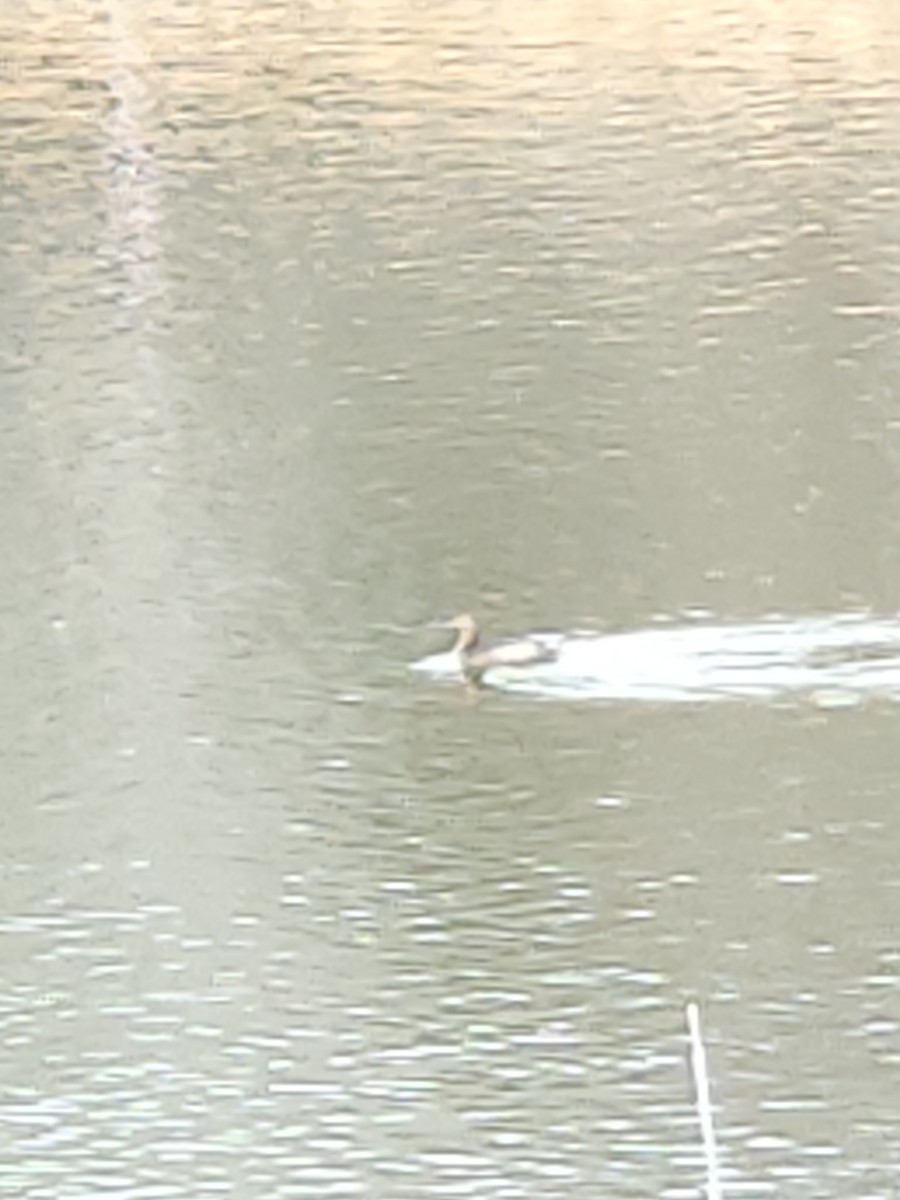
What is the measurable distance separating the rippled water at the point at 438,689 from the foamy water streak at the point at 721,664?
0.03 m

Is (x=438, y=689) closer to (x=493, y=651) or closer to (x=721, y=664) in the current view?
(x=493, y=651)

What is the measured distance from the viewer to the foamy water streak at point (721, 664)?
555cm

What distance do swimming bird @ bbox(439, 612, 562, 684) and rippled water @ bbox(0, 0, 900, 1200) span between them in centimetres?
9

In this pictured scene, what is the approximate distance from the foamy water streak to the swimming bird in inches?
0.9

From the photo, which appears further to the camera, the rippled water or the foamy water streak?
the foamy water streak

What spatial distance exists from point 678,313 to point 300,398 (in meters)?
1.45

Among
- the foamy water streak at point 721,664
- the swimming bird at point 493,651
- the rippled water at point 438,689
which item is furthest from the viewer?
the swimming bird at point 493,651

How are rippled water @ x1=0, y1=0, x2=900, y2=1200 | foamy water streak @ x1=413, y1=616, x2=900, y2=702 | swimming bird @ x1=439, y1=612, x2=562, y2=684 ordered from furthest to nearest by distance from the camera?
swimming bird @ x1=439, y1=612, x2=562, y2=684
foamy water streak @ x1=413, y1=616, x2=900, y2=702
rippled water @ x1=0, y1=0, x2=900, y2=1200

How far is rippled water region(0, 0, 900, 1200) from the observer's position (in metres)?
4.23

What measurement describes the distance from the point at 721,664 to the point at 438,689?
0.61 metres

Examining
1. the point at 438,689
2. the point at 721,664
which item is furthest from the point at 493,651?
the point at 721,664

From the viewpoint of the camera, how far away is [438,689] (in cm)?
568

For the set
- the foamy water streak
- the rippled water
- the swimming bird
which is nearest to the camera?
the rippled water

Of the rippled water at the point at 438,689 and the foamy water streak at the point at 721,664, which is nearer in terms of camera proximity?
the rippled water at the point at 438,689
